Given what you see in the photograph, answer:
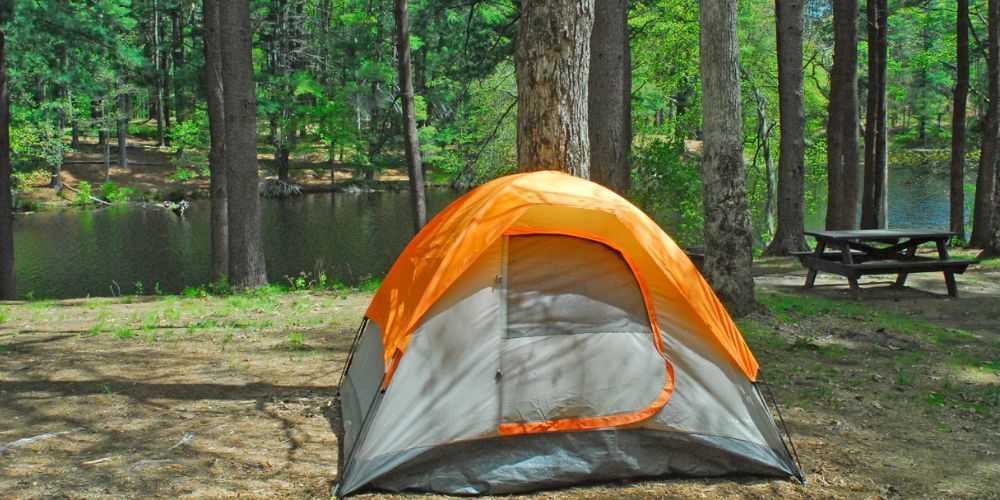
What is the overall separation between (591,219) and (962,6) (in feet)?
42.7

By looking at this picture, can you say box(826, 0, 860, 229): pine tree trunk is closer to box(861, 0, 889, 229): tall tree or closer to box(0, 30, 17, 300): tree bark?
box(861, 0, 889, 229): tall tree

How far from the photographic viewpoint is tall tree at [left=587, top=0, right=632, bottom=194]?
9.58 meters

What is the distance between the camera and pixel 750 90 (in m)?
19.6

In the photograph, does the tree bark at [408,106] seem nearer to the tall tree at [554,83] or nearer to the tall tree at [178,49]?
the tall tree at [554,83]

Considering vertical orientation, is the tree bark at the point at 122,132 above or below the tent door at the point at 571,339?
above

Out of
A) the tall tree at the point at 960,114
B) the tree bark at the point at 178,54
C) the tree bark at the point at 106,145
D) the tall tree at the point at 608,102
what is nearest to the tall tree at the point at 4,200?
the tall tree at the point at 608,102

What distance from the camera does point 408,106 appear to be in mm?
13430

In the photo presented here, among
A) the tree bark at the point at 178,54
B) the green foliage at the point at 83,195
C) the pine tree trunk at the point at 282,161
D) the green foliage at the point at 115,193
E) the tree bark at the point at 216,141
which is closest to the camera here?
the tree bark at the point at 216,141

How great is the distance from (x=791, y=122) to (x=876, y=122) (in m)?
4.55

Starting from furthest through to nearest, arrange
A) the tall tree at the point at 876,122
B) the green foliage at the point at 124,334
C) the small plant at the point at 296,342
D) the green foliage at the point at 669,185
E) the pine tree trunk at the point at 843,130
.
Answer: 1. the tall tree at the point at 876,122
2. the pine tree trunk at the point at 843,130
3. the green foliage at the point at 669,185
4. the green foliage at the point at 124,334
5. the small plant at the point at 296,342

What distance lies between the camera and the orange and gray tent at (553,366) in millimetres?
3951

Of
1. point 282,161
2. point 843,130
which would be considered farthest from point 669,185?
point 282,161

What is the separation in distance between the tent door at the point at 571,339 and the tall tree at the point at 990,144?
32.0 feet

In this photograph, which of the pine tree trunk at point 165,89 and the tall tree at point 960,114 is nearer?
Answer: the tall tree at point 960,114
